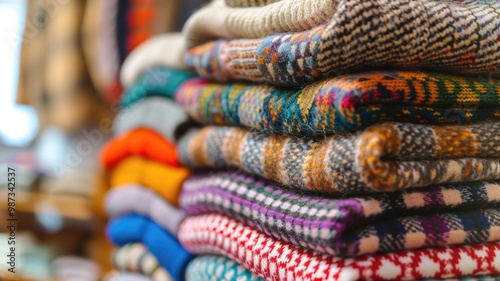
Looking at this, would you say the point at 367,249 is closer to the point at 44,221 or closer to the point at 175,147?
the point at 175,147

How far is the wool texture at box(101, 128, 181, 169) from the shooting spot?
777 mm

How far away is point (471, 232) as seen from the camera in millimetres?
429

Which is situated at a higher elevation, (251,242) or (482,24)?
(482,24)

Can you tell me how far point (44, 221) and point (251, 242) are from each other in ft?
3.35

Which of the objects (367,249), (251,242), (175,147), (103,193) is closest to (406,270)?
(367,249)

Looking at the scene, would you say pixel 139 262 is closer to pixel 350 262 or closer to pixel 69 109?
pixel 350 262

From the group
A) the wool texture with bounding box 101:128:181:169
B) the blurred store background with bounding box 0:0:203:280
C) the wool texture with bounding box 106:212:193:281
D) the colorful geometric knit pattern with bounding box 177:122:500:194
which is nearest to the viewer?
the colorful geometric knit pattern with bounding box 177:122:500:194

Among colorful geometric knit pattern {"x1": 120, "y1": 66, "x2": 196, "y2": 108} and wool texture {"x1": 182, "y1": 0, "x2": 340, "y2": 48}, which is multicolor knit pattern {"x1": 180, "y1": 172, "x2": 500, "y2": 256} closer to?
wool texture {"x1": 182, "y1": 0, "x2": 340, "y2": 48}

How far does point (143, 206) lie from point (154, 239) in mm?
74

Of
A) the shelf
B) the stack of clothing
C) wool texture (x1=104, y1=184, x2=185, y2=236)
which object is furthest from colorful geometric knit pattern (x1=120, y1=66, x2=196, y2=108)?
the shelf

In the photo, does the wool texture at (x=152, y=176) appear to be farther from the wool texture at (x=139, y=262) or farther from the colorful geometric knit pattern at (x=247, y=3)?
the colorful geometric knit pattern at (x=247, y=3)

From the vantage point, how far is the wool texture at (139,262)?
0.75 metres

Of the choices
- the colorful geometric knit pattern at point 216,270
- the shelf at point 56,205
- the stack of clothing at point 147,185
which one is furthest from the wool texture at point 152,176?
the shelf at point 56,205

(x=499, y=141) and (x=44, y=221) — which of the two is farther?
(x=44, y=221)
